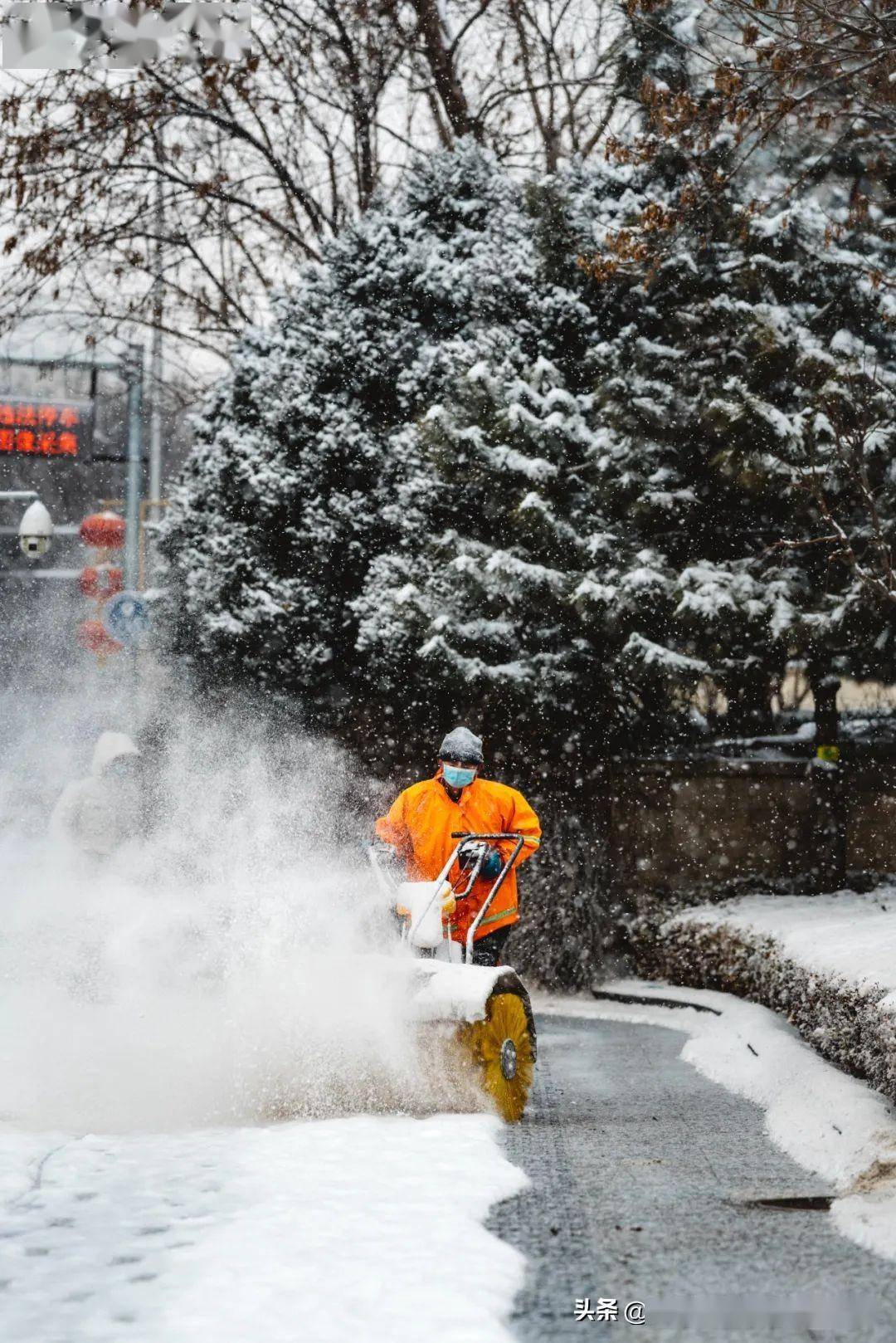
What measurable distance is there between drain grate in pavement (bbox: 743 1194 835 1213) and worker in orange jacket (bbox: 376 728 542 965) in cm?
267

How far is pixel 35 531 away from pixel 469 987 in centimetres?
1686

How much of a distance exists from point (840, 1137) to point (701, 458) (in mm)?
8416

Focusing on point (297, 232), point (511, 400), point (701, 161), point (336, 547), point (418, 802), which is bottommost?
point (418, 802)

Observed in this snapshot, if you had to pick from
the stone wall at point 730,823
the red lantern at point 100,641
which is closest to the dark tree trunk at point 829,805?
the stone wall at point 730,823

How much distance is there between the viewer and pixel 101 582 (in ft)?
73.8

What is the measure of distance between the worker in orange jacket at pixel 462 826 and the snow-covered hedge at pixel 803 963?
1761 mm

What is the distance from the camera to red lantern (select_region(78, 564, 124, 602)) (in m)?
22.3

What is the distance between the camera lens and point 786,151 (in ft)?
47.1

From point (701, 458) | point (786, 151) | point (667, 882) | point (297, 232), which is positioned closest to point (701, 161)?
point (786, 151)

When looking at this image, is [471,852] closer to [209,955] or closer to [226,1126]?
[226,1126]

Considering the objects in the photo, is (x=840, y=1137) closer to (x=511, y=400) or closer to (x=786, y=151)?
(x=511, y=400)

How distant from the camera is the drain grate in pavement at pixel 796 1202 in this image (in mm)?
5820

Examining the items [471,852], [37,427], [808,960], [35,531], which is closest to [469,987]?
Result: [471,852]

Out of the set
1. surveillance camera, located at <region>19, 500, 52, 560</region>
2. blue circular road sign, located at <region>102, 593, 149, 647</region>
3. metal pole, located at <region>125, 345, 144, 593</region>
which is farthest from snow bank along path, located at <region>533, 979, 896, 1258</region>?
surveillance camera, located at <region>19, 500, 52, 560</region>
